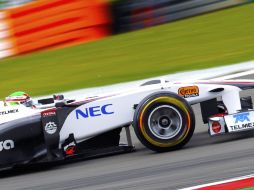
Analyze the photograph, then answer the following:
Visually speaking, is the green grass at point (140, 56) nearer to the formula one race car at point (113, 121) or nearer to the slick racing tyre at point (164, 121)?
the formula one race car at point (113, 121)

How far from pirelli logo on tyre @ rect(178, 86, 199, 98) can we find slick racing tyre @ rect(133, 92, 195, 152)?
0.28 meters

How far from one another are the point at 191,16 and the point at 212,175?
12112 mm

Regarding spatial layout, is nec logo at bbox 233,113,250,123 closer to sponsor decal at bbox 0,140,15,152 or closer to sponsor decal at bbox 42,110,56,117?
sponsor decal at bbox 42,110,56,117

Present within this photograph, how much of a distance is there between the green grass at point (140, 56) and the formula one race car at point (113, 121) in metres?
6.15

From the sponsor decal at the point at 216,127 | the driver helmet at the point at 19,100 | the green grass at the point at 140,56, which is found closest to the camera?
the sponsor decal at the point at 216,127

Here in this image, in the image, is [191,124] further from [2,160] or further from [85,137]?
[2,160]

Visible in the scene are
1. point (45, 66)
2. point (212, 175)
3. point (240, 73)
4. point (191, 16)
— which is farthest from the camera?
point (191, 16)

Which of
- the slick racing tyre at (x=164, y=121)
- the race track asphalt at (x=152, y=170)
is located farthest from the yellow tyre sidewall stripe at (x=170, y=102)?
the race track asphalt at (x=152, y=170)

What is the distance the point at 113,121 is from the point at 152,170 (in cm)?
115

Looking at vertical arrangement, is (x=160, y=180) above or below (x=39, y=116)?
below

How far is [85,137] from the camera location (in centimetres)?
814

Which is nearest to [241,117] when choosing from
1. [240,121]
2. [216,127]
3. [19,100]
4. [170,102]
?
[240,121]

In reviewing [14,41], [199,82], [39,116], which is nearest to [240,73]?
Result: [199,82]

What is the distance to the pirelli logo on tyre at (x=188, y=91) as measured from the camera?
26.7 ft
